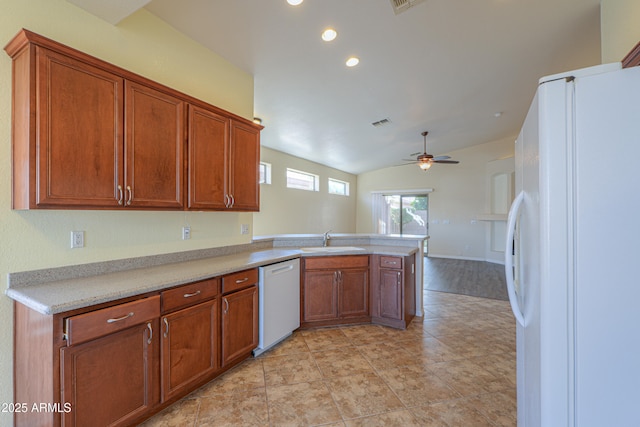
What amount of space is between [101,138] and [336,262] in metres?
2.33


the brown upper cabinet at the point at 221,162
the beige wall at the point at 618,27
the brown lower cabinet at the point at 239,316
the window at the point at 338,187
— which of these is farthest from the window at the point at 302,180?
the beige wall at the point at 618,27

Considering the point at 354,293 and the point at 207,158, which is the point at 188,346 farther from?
the point at 354,293

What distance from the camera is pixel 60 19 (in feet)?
5.35

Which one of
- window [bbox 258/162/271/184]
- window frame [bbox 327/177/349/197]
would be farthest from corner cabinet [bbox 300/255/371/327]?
window frame [bbox 327/177/349/197]

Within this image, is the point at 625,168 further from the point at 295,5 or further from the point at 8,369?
the point at 8,369

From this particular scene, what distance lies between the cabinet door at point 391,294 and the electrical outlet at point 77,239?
2.73 m

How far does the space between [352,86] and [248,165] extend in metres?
1.81

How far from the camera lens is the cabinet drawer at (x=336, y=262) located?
9.75 ft

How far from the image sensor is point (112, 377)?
143 cm

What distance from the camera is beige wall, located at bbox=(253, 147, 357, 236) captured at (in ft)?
19.0

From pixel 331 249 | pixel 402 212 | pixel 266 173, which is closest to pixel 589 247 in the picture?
pixel 331 249

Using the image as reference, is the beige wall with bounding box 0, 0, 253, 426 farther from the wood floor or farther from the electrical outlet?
the wood floor

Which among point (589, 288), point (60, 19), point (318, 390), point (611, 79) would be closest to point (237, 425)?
point (318, 390)

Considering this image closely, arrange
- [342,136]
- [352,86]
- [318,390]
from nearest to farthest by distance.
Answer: [318,390], [352,86], [342,136]
